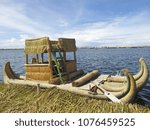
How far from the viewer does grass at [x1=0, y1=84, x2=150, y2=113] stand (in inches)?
480

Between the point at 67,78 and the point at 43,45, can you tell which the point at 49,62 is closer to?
the point at 43,45

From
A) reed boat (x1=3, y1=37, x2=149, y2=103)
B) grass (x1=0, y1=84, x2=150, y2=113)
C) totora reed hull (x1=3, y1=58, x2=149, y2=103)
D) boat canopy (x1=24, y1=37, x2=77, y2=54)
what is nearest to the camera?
grass (x1=0, y1=84, x2=150, y2=113)

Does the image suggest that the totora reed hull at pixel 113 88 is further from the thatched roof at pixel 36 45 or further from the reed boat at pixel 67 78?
the thatched roof at pixel 36 45

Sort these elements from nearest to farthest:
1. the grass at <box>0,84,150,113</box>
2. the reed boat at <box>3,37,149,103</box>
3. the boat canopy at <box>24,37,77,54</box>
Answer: the grass at <box>0,84,150,113</box>, the reed boat at <box>3,37,149,103</box>, the boat canopy at <box>24,37,77,54</box>

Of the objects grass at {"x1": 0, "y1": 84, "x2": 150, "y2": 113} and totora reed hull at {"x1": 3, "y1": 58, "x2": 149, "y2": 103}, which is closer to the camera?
grass at {"x1": 0, "y1": 84, "x2": 150, "y2": 113}

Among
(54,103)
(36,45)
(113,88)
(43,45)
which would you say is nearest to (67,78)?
(43,45)

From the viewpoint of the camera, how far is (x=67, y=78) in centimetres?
1802

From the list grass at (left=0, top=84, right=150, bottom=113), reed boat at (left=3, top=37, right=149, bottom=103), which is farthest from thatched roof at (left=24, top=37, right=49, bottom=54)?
grass at (left=0, top=84, right=150, bottom=113)

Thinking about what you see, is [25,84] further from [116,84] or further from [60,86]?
[116,84]

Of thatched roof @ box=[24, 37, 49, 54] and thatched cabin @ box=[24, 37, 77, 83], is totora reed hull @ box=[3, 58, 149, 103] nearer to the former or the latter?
thatched cabin @ box=[24, 37, 77, 83]

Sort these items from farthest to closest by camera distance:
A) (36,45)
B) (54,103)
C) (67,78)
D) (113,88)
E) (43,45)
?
1. (67,78)
2. (36,45)
3. (43,45)
4. (113,88)
5. (54,103)

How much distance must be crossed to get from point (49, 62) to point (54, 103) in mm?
4076

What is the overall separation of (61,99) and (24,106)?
222 cm

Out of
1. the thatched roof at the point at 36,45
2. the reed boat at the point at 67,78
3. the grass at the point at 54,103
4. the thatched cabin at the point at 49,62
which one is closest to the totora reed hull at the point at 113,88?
the reed boat at the point at 67,78
